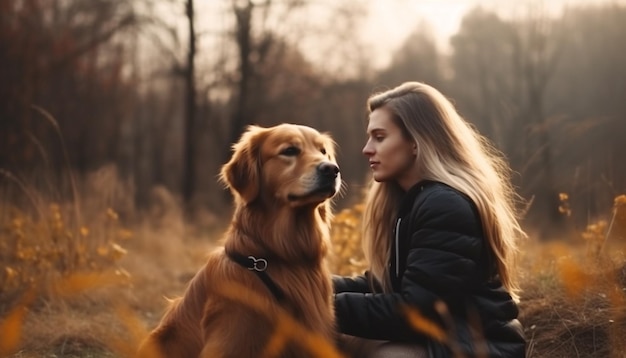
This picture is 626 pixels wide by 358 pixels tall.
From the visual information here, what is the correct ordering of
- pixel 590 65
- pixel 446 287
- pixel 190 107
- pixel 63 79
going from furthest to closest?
pixel 190 107
pixel 590 65
pixel 63 79
pixel 446 287

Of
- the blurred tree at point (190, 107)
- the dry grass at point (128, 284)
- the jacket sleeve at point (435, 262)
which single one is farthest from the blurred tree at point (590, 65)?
the blurred tree at point (190, 107)

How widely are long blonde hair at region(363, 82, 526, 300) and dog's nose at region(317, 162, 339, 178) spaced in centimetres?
38

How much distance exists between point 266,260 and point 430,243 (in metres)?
0.80

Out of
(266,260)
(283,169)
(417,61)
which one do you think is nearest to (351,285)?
(266,260)

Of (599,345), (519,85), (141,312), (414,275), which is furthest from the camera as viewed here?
(519,85)

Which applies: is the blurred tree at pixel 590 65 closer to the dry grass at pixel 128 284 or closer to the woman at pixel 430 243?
the dry grass at pixel 128 284

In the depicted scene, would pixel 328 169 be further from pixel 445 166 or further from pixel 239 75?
pixel 239 75

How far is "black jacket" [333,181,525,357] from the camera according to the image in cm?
285

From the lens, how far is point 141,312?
5.92 m

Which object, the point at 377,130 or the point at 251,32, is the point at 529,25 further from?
the point at 377,130

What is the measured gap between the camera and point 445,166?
10.5ft

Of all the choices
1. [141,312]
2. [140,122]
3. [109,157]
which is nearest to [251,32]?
[109,157]

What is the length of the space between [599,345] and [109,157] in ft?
59.8

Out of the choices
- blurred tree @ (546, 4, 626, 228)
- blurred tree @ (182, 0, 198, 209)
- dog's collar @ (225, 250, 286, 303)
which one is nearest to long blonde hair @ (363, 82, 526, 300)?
dog's collar @ (225, 250, 286, 303)
